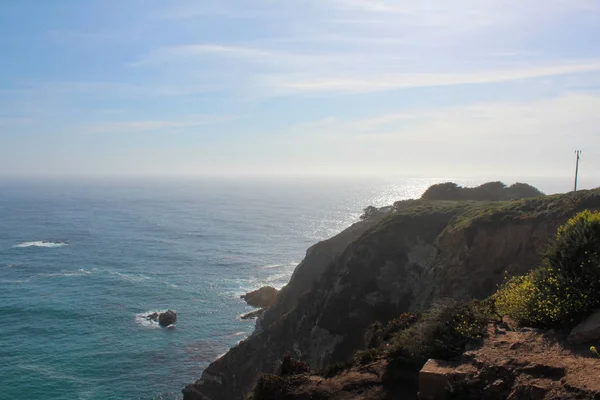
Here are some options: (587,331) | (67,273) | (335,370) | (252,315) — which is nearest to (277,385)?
(335,370)

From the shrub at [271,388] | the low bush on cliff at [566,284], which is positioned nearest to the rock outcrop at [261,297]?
the shrub at [271,388]

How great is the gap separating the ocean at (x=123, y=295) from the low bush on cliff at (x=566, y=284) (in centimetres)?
2989

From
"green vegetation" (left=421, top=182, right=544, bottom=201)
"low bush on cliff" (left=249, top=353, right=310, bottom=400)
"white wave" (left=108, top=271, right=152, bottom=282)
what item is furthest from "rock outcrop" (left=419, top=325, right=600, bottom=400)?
"white wave" (left=108, top=271, right=152, bottom=282)

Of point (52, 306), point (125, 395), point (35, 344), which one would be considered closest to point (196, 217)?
point (52, 306)

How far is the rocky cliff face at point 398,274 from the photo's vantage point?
2777cm

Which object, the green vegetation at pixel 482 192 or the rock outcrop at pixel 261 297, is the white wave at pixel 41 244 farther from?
the green vegetation at pixel 482 192

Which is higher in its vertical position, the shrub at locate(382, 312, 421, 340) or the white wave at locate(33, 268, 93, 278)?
the shrub at locate(382, 312, 421, 340)

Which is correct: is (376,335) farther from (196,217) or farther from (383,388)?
(196,217)

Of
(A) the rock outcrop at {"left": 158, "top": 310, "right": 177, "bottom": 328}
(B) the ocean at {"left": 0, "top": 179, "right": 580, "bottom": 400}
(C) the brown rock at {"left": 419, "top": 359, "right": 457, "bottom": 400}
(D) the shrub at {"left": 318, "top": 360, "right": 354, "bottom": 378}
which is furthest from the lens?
(A) the rock outcrop at {"left": 158, "top": 310, "right": 177, "bottom": 328}

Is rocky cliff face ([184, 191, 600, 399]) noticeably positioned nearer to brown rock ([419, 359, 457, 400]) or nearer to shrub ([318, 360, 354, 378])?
shrub ([318, 360, 354, 378])

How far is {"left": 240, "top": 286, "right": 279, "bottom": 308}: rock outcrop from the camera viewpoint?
185ft

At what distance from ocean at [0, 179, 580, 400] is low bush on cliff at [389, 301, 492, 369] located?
27491mm

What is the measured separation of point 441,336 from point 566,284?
3575 mm

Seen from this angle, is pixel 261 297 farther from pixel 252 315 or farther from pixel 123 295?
pixel 123 295
